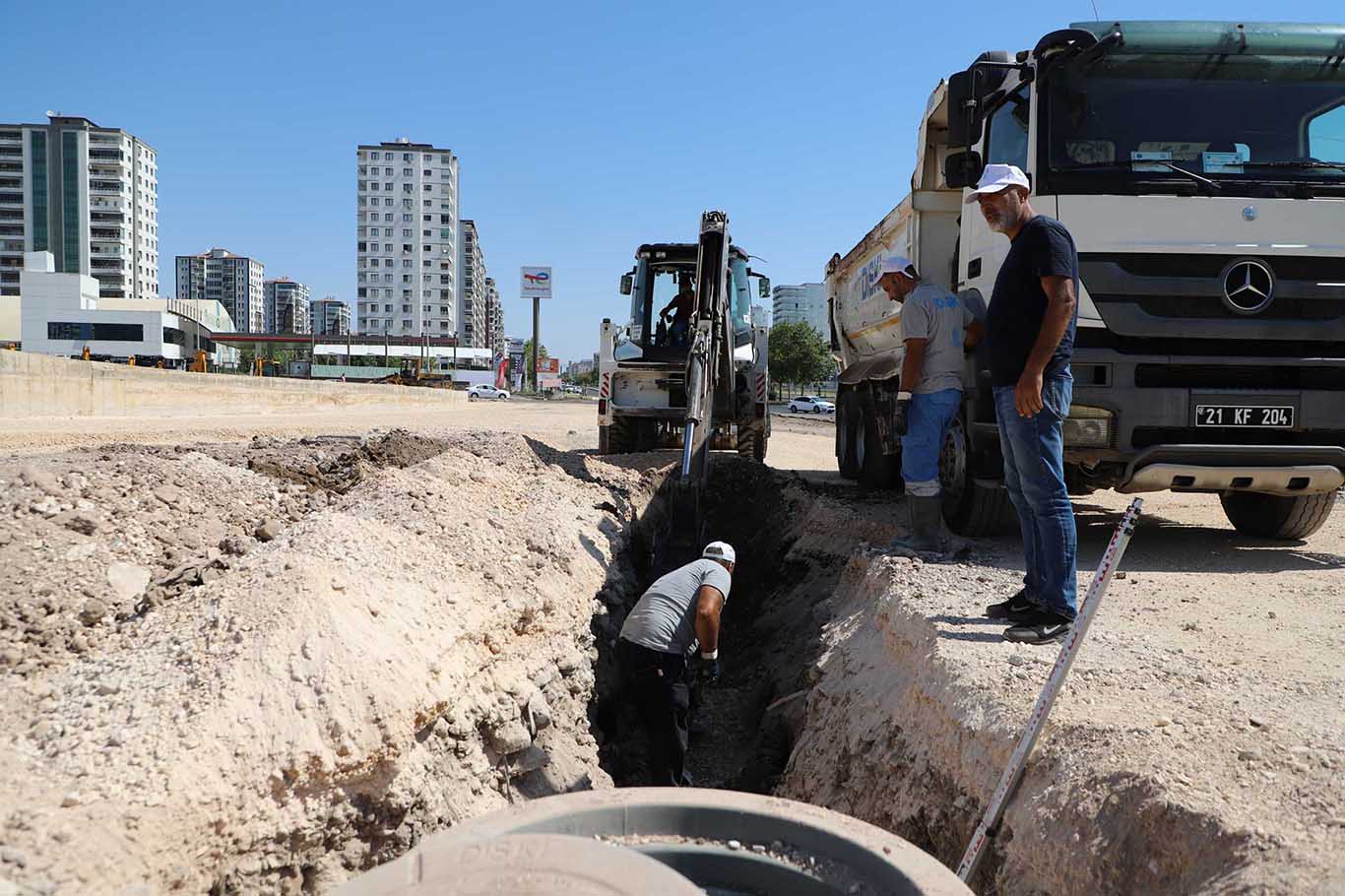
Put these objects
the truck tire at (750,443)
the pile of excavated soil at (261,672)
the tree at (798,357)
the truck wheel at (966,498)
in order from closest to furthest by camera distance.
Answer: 1. the pile of excavated soil at (261,672)
2. the truck wheel at (966,498)
3. the truck tire at (750,443)
4. the tree at (798,357)

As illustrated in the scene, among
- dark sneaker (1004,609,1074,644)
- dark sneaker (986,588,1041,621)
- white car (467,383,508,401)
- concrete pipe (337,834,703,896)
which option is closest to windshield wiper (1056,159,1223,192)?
dark sneaker (986,588,1041,621)

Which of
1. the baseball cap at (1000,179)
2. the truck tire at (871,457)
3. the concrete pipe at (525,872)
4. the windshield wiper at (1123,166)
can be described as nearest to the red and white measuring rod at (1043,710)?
the concrete pipe at (525,872)

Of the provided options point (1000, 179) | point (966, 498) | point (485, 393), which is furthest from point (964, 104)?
point (485, 393)

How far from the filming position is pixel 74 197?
327 ft

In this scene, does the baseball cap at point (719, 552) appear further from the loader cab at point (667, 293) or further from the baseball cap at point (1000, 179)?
the loader cab at point (667, 293)

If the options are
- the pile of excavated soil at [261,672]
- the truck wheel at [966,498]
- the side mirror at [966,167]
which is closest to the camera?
the pile of excavated soil at [261,672]

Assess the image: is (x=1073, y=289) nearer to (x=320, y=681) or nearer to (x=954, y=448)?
(x=954, y=448)

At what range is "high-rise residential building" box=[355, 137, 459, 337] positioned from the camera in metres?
112

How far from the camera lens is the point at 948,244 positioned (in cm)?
761

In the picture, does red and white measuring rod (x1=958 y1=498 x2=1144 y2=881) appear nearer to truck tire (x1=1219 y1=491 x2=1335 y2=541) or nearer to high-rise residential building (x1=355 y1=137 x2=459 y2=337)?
truck tire (x1=1219 y1=491 x2=1335 y2=541)

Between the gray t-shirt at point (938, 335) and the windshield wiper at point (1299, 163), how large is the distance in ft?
6.73

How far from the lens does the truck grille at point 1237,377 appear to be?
551cm

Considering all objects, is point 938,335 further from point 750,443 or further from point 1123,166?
point 750,443

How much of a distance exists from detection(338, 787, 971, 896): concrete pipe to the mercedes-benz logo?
4.48 m
